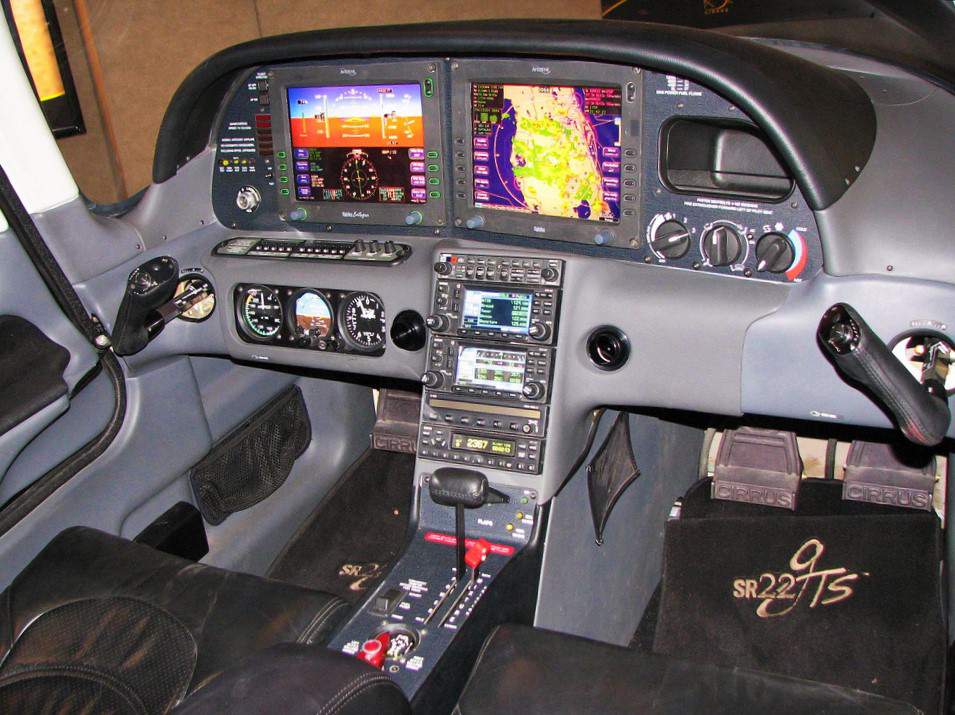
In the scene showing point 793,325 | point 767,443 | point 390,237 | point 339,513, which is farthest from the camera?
point 339,513

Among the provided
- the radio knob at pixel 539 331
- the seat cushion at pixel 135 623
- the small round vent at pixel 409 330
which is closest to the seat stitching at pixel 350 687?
the seat cushion at pixel 135 623

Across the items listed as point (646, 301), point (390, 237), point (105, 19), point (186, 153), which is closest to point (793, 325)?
point (646, 301)

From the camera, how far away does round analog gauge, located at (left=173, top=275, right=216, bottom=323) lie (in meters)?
2.26

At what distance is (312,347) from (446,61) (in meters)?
0.77

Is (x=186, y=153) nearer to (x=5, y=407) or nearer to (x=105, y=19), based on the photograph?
(x=5, y=407)

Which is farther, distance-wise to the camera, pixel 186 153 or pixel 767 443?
pixel 767 443

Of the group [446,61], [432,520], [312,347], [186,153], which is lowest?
[432,520]

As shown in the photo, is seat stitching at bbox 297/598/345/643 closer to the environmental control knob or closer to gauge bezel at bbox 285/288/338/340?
gauge bezel at bbox 285/288/338/340

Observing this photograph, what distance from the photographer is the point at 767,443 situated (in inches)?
101

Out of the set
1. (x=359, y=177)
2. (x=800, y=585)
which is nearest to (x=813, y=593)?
(x=800, y=585)

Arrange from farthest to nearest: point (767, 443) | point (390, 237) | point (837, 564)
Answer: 1. point (767, 443)
2. point (837, 564)
3. point (390, 237)

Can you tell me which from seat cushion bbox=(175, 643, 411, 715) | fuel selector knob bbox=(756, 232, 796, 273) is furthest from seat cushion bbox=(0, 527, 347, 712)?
fuel selector knob bbox=(756, 232, 796, 273)

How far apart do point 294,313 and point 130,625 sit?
2.83ft

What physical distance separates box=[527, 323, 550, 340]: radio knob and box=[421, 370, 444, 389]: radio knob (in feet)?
0.81
